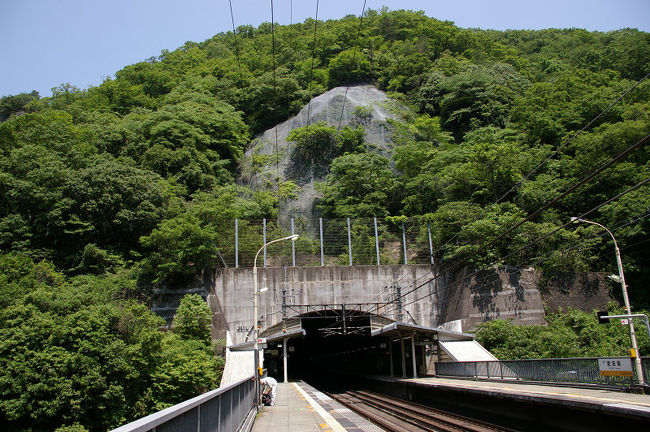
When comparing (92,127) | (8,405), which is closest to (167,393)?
(8,405)

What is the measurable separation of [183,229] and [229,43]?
216 feet

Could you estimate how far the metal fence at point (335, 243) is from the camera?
3656 cm

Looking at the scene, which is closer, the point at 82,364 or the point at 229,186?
the point at 82,364

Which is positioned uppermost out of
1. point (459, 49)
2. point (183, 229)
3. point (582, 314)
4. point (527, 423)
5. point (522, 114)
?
point (459, 49)

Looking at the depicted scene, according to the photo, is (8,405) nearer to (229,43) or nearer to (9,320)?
(9,320)

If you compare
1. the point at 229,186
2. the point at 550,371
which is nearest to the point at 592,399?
the point at 550,371

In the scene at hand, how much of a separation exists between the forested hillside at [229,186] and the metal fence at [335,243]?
146cm

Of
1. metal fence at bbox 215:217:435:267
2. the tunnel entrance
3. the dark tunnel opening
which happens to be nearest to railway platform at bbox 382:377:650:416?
the dark tunnel opening

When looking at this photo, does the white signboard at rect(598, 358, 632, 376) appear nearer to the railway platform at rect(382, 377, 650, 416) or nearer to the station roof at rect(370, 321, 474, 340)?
the railway platform at rect(382, 377, 650, 416)

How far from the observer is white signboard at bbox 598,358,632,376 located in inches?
537

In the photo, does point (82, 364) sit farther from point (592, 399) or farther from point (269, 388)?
point (592, 399)

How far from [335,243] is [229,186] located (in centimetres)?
1443

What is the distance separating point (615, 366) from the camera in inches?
558

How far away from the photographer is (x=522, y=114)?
158ft
